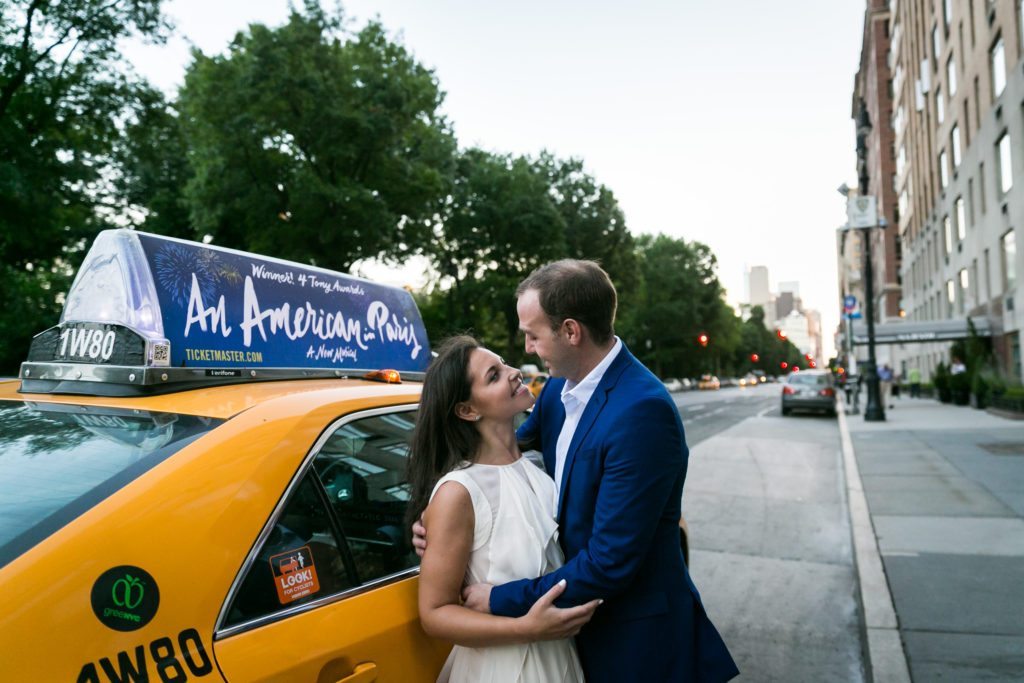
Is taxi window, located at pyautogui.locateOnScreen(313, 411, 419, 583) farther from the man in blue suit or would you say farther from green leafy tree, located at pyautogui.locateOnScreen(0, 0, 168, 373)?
green leafy tree, located at pyautogui.locateOnScreen(0, 0, 168, 373)

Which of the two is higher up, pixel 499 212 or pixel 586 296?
pixel 499 212

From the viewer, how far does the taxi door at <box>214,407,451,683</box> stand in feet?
5.83

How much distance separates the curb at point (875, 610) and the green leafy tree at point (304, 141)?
1834cm

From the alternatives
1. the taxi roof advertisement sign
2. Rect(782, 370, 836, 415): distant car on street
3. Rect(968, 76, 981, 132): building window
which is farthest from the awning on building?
the taxi roof advertisement sign

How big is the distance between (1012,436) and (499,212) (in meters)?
26.6

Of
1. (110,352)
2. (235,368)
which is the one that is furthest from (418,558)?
(110,352)

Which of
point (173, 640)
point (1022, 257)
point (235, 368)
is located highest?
point (1022, 257)

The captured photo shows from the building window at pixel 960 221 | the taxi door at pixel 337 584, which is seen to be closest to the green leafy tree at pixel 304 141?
the taxi door at pixel 337 584

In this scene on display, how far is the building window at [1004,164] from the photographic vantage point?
24141 millimetres

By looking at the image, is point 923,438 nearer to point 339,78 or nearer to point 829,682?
point 829,682

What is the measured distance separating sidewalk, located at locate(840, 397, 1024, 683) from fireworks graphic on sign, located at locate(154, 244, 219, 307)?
382cm

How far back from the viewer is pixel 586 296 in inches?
86.7

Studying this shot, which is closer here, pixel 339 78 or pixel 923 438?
pixel 923 438

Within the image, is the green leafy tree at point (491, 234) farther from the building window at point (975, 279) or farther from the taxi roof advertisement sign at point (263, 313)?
the taxi roof advertisement sign at point (263, 313)
